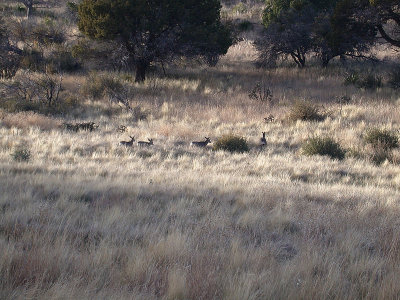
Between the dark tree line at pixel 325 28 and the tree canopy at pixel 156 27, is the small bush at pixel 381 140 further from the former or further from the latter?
the tree canopy at pixel 156 27

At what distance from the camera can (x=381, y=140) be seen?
44.7 feet

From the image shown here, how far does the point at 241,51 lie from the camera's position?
34688mm

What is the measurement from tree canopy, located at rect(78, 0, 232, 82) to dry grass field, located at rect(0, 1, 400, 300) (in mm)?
9137

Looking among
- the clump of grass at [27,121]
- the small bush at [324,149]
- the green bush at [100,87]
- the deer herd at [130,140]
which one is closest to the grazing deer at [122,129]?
the deer herd at [130,140]

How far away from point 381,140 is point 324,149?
2.01m

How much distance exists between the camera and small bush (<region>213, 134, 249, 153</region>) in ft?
44.4

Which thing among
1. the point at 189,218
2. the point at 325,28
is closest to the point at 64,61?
the point at 325,28

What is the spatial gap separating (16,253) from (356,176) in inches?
338

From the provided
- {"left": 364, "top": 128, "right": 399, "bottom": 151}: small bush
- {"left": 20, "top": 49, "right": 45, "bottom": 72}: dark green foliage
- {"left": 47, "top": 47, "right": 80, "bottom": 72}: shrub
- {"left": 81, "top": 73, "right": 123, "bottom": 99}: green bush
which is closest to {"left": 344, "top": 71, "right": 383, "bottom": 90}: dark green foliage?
{"left": 364, "top": 128, "right": 399, "bottom": 151}: small bush

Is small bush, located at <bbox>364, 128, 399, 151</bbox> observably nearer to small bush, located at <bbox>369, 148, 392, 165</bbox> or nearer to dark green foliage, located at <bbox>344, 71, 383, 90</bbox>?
small bush, located at <bbox>369, 148, 392, 165</bbox>

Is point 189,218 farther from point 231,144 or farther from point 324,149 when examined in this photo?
point 324,149

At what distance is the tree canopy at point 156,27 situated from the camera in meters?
22.8

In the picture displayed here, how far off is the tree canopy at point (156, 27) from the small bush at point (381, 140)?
12.1 m

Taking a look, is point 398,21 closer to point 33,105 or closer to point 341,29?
point 341,29
